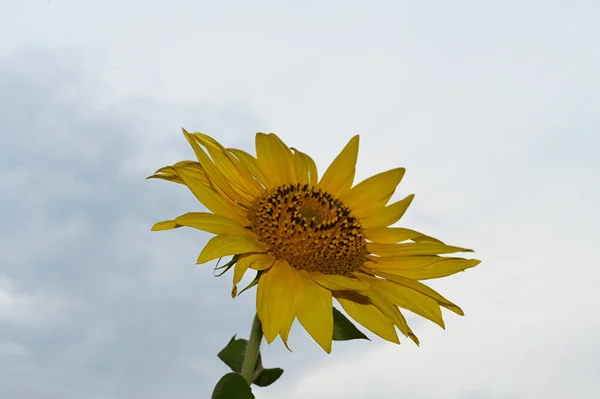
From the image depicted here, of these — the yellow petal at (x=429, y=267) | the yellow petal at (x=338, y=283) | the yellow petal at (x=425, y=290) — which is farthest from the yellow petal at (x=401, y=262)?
the yellow petal at (x=338, y=283)

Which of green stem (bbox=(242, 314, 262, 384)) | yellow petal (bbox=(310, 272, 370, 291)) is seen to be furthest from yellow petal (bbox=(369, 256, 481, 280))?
green stem (bbox=(242, 314, 262, 384))

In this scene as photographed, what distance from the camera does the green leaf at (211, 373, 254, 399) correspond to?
373 cm

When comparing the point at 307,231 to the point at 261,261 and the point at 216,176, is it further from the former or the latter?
the point at 216,176

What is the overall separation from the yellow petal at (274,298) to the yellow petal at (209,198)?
1.68ft

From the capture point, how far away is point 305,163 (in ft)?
18.1

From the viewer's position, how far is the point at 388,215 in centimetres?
548

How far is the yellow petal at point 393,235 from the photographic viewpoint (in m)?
5.28

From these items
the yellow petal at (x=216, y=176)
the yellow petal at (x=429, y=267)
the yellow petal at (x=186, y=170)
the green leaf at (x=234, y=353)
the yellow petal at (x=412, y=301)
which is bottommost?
the yellow petal at (x=412, y=301)

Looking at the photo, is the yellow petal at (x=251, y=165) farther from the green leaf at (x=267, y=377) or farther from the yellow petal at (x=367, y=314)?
the green leaf at (x=267, y=377)

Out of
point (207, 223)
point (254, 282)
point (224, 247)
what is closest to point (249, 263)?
point (254, 282)

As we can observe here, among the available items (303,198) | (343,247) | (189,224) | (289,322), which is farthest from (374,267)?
(189,224)

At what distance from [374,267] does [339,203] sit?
2.08ft

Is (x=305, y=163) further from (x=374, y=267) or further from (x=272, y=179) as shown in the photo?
(x=374, y=267)

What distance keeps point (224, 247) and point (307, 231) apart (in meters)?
0.91
